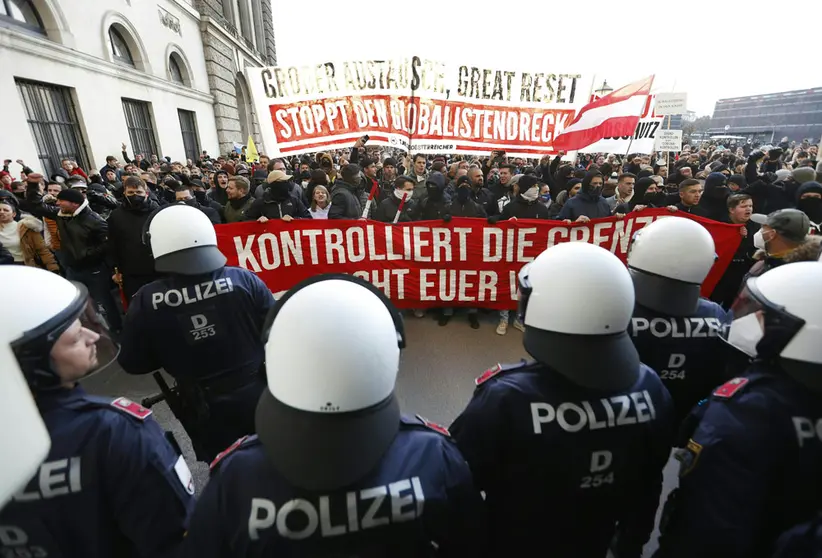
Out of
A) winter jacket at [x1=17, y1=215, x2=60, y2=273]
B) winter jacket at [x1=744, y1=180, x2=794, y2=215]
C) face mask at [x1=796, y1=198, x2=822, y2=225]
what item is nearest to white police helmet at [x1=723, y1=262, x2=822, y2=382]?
face mask at [x1=796, y1=198, x2=822, y2=225]

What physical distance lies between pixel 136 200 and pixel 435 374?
12.0ft

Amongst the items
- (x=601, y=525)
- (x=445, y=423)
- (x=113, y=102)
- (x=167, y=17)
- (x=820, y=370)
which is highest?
(x=167, y=17)

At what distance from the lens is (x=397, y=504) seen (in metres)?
0.98

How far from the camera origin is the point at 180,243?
218 centimetres

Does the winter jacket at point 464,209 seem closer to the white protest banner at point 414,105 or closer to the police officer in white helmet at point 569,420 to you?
the white protest banner at point 414,105

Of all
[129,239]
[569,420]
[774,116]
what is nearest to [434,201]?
[129,239]

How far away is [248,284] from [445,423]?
2059 millimetres

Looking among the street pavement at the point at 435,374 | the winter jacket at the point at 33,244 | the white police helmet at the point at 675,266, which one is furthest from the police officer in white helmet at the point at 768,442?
the winter jacket at the point at 33,244

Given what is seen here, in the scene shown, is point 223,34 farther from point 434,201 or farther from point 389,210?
point 434,201

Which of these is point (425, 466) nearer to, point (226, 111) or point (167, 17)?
point (167, 17)

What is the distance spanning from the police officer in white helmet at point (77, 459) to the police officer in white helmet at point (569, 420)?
1.02 m

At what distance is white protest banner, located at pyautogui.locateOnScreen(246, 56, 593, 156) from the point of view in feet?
17.2

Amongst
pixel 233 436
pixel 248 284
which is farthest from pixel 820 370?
pixel 233 436

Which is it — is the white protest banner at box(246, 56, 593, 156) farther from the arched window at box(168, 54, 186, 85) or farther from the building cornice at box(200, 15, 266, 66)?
the building cornice at box(200, 15, 266, 66)
